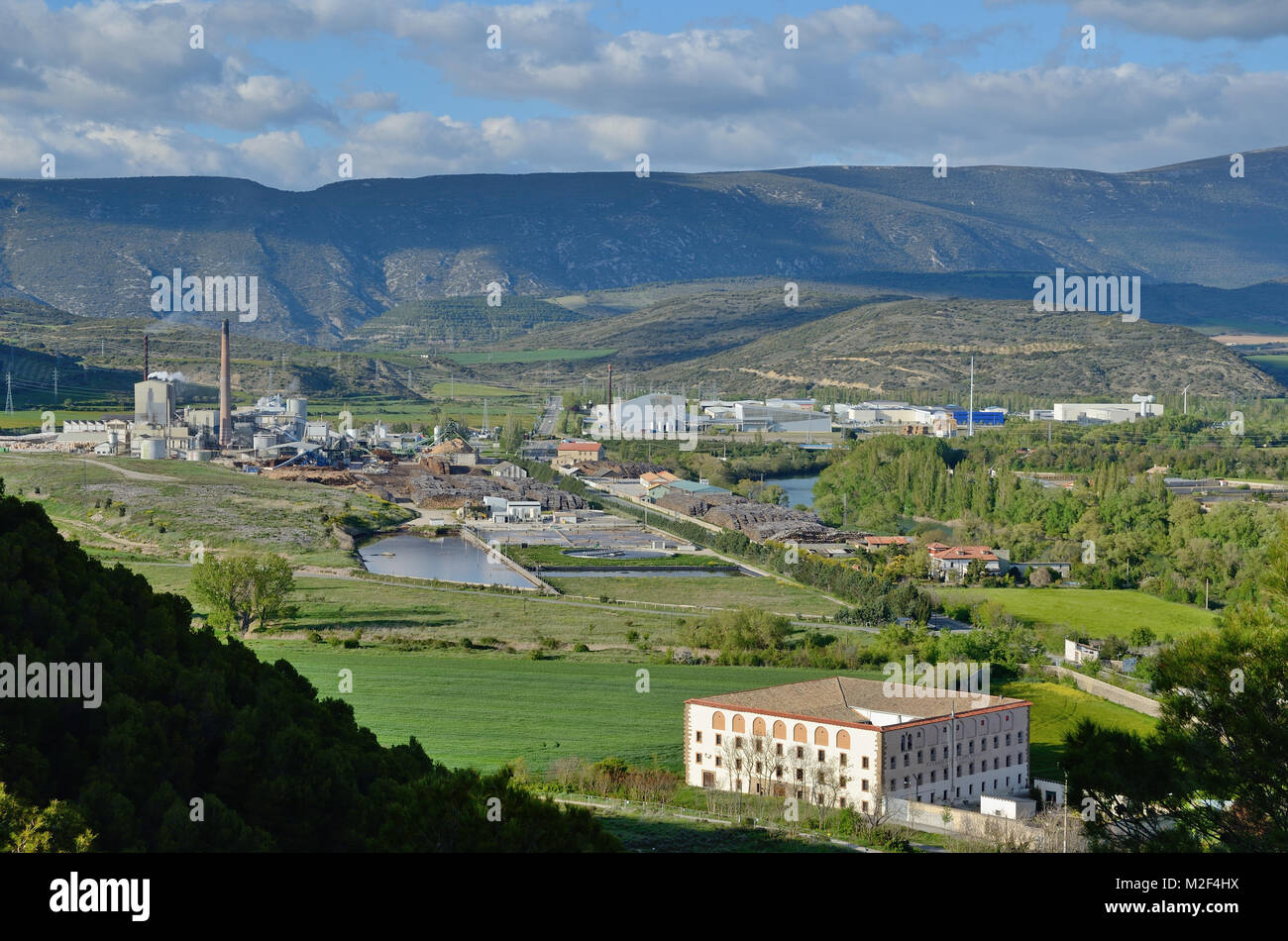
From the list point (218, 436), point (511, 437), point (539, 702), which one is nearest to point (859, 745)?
point (539, 702)

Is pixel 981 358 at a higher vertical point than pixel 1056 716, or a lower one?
higher

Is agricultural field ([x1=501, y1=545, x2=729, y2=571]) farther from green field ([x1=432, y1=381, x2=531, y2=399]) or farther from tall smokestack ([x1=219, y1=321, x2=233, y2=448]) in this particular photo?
green field ([x1=432, y1=381, x2=531, y2=399])

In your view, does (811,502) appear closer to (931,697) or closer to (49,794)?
(931,697)

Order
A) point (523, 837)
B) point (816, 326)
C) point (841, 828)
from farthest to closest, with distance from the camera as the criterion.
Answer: point (816, 326)
point (841, 828)
point (523, 837)

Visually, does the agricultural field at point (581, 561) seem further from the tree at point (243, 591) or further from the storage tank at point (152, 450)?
the storage tank at point (152, 450)

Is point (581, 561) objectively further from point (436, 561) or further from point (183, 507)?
point (183, 507)
